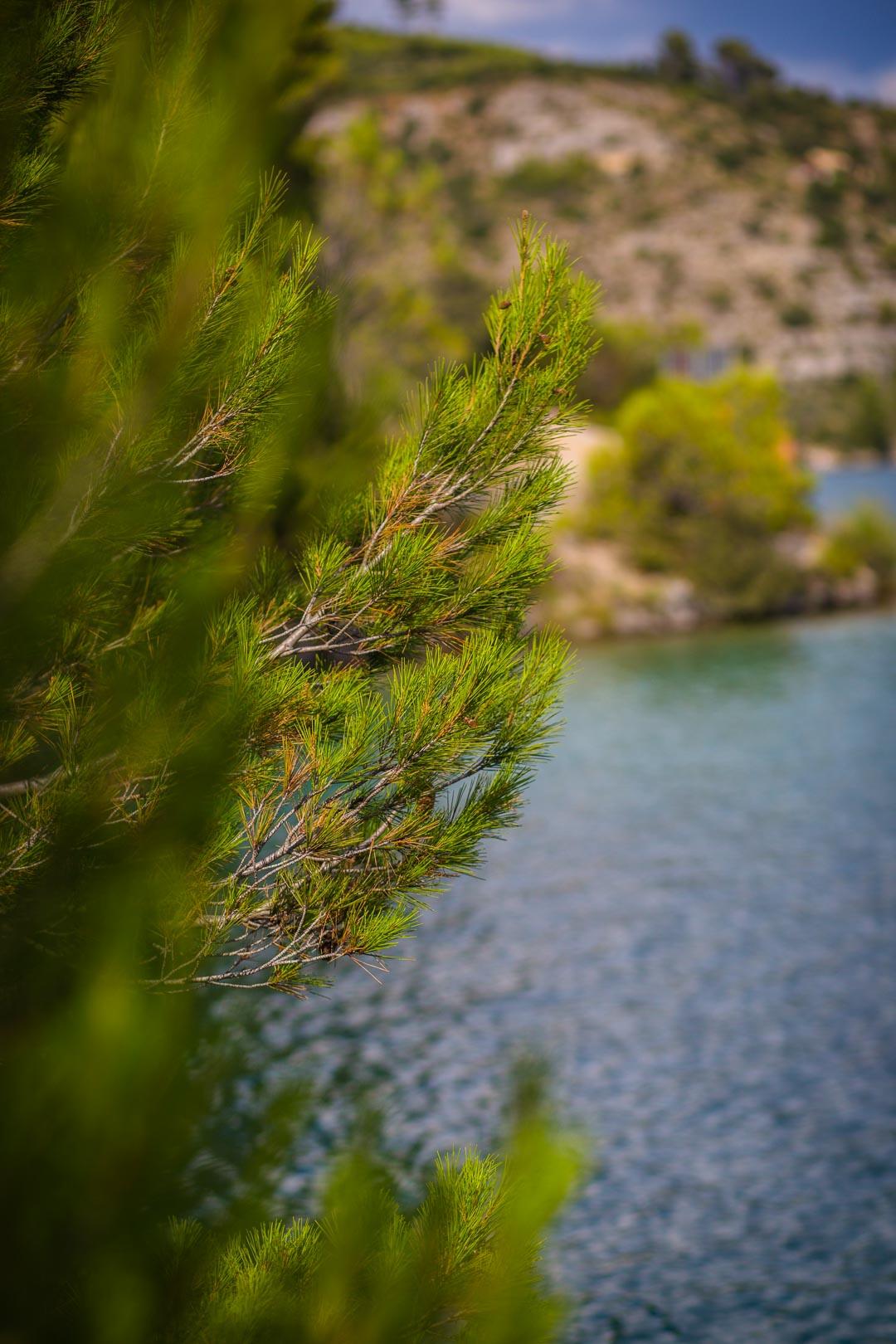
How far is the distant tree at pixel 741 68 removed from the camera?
3974 inches

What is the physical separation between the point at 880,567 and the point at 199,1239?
130 feet

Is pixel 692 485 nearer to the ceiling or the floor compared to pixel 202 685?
nearer to the floor

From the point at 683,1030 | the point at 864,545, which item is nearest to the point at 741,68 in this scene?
the point at 864,545

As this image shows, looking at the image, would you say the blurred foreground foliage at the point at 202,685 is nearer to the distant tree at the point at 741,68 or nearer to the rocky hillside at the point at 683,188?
the rocky hillside at the point at 683,188

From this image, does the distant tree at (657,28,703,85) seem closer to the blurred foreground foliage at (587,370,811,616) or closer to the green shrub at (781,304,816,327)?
the green shrub at (781,304,816,327)

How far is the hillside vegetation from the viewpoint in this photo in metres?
83.4

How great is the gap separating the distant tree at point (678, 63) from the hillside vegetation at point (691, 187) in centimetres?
23

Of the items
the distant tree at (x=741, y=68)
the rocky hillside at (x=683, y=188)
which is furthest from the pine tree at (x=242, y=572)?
the distant tree at (x=741, y=68)

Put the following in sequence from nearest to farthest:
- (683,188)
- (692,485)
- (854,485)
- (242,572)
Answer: (242,572), (692,485), (854,485), (683,188)

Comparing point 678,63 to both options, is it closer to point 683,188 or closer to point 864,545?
point 683,188

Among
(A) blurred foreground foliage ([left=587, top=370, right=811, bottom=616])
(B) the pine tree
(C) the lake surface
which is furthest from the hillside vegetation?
(B) the pine tree

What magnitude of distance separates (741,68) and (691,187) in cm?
1585

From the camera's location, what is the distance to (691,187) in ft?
301

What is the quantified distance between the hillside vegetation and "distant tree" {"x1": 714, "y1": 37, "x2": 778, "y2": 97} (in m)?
0.17
